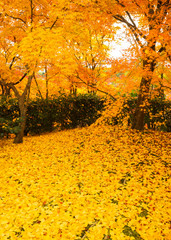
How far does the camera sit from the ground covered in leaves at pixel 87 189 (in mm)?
3334

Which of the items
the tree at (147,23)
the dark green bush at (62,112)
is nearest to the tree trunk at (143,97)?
the tree at (147,23)

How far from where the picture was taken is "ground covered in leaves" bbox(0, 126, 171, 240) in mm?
3334

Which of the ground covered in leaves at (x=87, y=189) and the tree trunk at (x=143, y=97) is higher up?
the tree trunk at (x=143, y=97)

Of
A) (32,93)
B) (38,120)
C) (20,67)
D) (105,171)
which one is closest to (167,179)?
(105,171)

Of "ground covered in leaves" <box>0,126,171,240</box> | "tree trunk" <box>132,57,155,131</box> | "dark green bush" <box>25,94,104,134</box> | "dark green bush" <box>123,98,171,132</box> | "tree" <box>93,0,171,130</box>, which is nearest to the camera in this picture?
"ground covered in leaves" <box>0,126,171,240</box>

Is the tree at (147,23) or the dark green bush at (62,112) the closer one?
the tree at (147,23)

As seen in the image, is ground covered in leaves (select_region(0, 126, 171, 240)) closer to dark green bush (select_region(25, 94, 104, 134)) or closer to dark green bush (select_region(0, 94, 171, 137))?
dark green bush (select_region(0, 94, 171, 137))

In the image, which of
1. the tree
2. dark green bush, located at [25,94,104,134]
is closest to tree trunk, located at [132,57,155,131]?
the tree

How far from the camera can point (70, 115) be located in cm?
1125

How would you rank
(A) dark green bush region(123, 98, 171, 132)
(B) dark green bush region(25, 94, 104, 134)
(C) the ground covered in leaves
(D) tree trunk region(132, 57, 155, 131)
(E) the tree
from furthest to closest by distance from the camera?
(B) dark green bush region(25, 94, 104, 134), (A) dark green bush region(123, 98, 171, 132), (D) tree trunk region(132, 57, 155, 131), (E) the tree, (C) the ground covered in leaves

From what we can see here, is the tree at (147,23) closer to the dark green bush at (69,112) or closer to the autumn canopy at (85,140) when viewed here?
the autumn canopy at (85,140)

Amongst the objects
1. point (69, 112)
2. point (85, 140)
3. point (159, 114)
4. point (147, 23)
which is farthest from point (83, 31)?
point (159, 114)

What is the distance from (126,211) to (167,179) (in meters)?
2.01

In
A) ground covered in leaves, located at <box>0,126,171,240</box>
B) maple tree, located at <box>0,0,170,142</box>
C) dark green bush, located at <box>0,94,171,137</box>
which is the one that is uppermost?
maple tree, located at <box>0,0,170,142</box>
